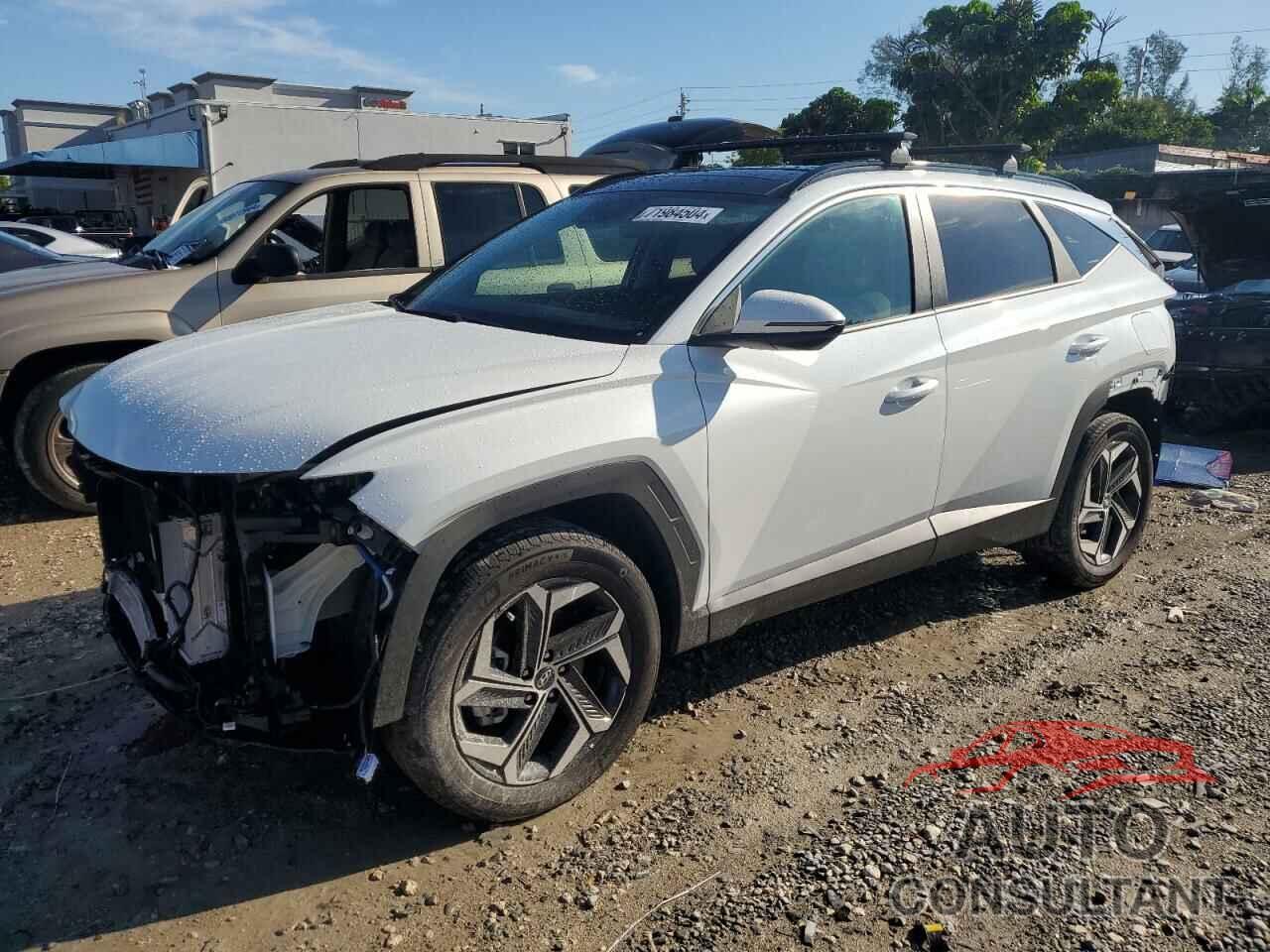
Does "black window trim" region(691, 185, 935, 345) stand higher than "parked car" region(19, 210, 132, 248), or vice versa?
"black window trim" region(691, 185, 935, 345)

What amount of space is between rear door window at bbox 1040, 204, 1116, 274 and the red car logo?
6.73ft

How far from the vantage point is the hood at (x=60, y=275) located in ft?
18.2

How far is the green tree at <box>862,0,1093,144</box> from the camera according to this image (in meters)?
41.6

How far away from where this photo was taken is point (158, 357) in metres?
3.18

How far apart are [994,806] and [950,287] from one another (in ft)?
6.19

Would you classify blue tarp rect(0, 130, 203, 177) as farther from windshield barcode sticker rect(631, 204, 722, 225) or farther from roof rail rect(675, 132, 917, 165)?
windshield barcode sticker rect(631, 204, 722, 225)

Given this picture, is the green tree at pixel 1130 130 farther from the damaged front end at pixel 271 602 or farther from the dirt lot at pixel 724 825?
the damaged front end at pixel 271 602

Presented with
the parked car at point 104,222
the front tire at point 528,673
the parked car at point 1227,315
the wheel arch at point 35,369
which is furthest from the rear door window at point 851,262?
the parked car at point 104,222

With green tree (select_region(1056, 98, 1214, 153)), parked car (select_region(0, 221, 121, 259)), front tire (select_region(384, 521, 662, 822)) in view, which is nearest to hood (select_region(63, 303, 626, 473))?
front tire (select_region(384, 521, 662, 822))

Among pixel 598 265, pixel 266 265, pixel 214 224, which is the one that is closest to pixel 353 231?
pixel 266 265

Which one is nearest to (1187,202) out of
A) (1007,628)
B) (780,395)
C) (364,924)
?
(1007,628)

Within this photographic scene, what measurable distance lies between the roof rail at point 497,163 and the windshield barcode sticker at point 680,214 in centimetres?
222

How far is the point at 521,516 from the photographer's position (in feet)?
8.80

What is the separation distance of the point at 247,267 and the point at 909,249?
3860 mm
